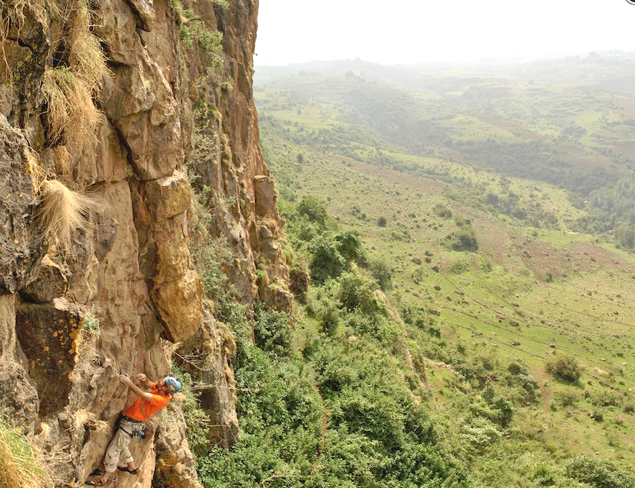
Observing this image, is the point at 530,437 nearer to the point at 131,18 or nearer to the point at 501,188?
the point at 131,18

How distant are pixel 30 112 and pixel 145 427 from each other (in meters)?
5.71

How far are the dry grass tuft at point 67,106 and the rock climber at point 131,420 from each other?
4.16 meters

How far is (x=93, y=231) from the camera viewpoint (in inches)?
271

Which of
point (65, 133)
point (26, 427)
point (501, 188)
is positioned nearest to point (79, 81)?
point (65, 133)

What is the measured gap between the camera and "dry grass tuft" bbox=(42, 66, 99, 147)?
572 centimetres

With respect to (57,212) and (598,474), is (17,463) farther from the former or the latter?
(598,474)

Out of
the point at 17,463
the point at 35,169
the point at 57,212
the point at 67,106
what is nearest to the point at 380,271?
the point at 67,106

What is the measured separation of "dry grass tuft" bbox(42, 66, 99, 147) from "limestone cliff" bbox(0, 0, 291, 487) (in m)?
0.02

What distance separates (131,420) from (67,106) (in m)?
5.43

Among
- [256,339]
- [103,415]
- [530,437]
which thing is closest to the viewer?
[103,415]

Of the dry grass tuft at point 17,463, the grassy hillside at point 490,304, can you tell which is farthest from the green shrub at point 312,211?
the dry grass tuft at point 17,463

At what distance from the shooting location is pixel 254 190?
69.9 feet

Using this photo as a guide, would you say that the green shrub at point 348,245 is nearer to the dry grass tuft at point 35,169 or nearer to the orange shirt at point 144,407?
the orange shirt at point 144,407

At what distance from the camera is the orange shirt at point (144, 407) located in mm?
7866
